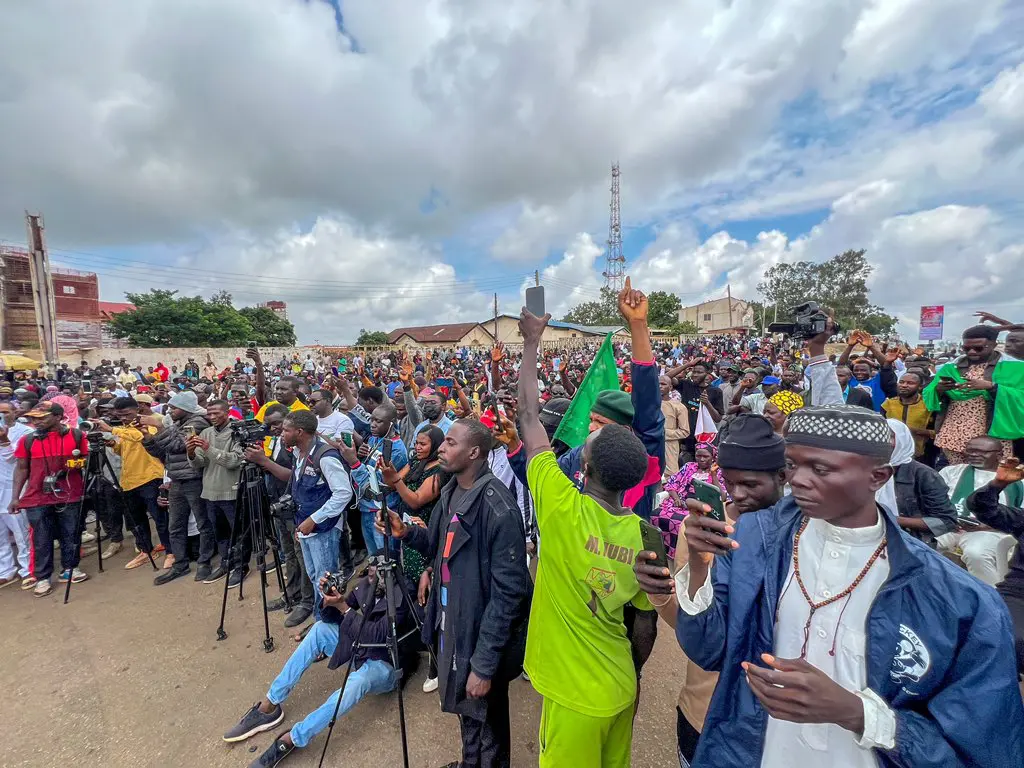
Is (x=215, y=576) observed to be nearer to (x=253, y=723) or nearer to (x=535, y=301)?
(x=253, y=723)

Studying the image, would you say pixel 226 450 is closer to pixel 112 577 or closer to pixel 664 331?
pixel 112 577

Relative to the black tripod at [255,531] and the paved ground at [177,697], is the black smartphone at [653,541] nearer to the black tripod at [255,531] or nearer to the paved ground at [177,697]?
the paved ground at [177,697]

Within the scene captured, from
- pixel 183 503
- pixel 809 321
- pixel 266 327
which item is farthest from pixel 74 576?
pixel 266 327

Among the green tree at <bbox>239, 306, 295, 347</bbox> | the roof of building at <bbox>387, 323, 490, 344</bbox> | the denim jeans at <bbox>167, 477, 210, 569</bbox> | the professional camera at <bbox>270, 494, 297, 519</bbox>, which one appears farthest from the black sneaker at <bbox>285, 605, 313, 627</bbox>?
the roof of building at <bbox>387, 323, 490, 344</bbox>

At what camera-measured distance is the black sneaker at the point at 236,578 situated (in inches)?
196

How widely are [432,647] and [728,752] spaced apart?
189 centimetres

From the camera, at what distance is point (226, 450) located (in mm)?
4934

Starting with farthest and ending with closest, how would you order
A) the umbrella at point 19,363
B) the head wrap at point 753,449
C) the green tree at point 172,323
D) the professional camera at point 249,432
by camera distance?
the green tree at point 172,323
the umbrella at point 19,363
the professional camera at point 249,432
the head wrap at point 753,449

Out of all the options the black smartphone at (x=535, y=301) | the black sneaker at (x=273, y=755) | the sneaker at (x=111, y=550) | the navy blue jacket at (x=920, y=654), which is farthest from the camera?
the sneaker at (x=111, y=550)

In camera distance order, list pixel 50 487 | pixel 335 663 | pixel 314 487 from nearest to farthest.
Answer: pixel 335 663, pixel 314 487, pixel 50 487

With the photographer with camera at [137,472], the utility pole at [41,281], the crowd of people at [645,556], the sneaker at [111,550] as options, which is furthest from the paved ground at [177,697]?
the utility pole at [41,281]

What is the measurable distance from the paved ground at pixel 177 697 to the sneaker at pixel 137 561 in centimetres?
82

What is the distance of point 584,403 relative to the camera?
11.7 ft

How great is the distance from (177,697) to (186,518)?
250cm
